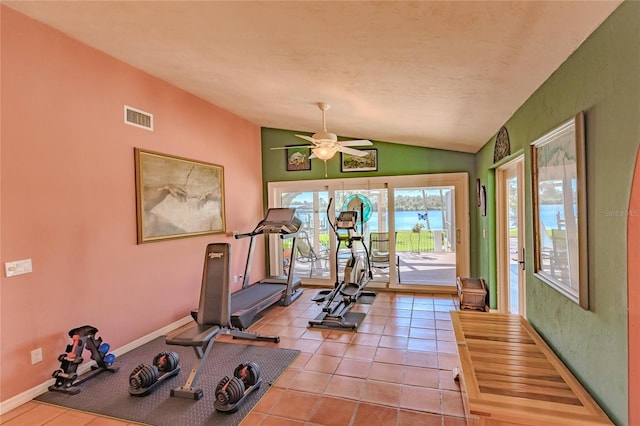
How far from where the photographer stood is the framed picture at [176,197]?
150 inches

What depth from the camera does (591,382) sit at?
5.73 feet

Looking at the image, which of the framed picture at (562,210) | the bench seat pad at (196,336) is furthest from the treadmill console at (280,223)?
the framed picture at (562,210)

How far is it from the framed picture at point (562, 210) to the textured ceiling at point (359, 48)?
488mm

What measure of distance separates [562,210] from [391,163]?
12.8ft

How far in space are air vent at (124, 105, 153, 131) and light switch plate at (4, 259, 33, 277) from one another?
5.54ft

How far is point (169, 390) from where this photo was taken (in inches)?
111

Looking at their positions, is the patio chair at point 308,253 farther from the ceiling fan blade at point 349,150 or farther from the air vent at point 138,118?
the air vent at point 138,118

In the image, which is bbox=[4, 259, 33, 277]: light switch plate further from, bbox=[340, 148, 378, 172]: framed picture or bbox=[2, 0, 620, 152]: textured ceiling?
bbox=[340, 148, 378, 172]: framed picture

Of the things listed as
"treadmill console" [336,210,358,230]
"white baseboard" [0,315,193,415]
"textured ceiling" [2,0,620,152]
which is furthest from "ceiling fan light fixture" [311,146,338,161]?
"white baseboard" [0,315,193,415]

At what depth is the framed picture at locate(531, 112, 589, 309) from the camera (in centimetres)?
178

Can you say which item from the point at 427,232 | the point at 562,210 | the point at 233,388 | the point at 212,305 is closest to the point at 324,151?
the point at 212,305

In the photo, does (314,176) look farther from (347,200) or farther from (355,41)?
(355,41)

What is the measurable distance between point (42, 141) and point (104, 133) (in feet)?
1.99

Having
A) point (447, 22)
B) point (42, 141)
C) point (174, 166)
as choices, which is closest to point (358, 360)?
point (447, 22)
